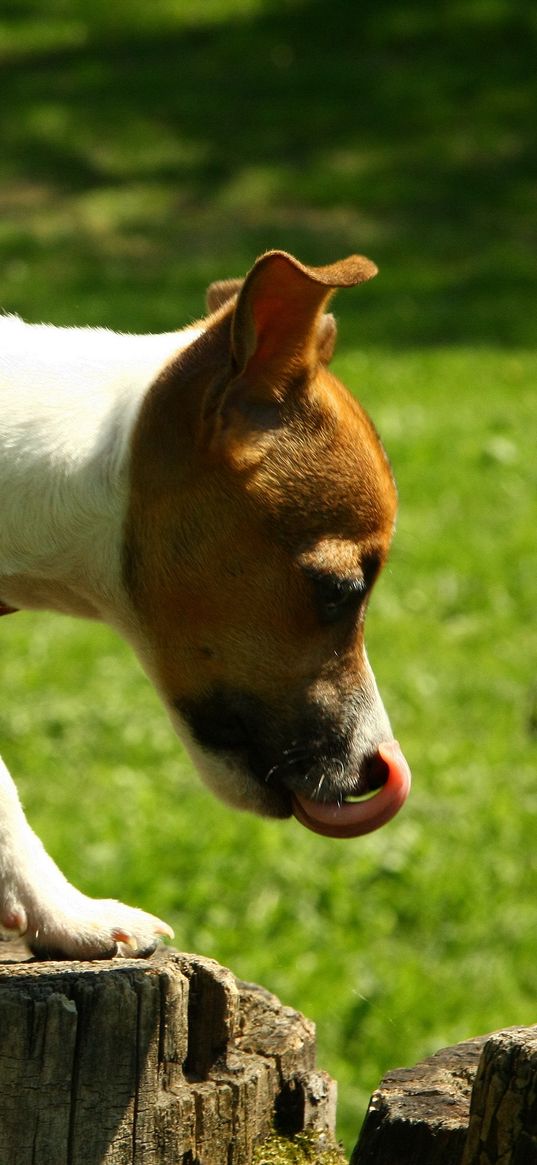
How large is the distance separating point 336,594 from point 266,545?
20 centimetres

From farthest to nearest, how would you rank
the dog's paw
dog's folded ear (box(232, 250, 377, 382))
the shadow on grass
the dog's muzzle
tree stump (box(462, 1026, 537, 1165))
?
the shadow on grass → the dog's muzzle → the dog's paw → dog's folded ear (box(232, 250, 377, 382)) → tree stump (box(462, 1026, 537, 1165))

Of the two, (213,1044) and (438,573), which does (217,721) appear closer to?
(213,1044)

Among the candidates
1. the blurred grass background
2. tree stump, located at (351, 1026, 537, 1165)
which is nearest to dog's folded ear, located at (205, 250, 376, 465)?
tree stump, located at (351, 1026, 537, 1165)

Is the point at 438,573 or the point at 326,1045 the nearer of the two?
the point at 326,1045

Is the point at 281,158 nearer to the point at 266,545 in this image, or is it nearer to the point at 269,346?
the point at 269,346

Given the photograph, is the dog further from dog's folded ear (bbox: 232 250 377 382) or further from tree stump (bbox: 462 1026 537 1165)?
tree stump (bbox: 462 1026 537 1165)

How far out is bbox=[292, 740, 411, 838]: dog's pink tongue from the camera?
11.9 feet

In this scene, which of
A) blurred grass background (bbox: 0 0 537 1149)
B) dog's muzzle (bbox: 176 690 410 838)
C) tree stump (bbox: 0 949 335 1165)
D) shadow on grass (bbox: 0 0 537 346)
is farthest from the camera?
shadow on grass (bbox: 0 0 537 346)

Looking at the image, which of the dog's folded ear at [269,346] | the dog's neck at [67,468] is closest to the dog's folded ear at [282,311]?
the dog's folded ear at [269,346]

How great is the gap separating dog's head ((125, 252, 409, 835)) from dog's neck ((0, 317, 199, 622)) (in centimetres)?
6

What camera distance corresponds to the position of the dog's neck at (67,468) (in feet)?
11.5

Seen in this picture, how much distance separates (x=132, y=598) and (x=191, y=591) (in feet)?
0.48

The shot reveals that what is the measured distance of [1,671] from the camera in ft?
25.3

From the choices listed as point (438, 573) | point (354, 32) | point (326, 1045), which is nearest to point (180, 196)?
point (354, 32)
